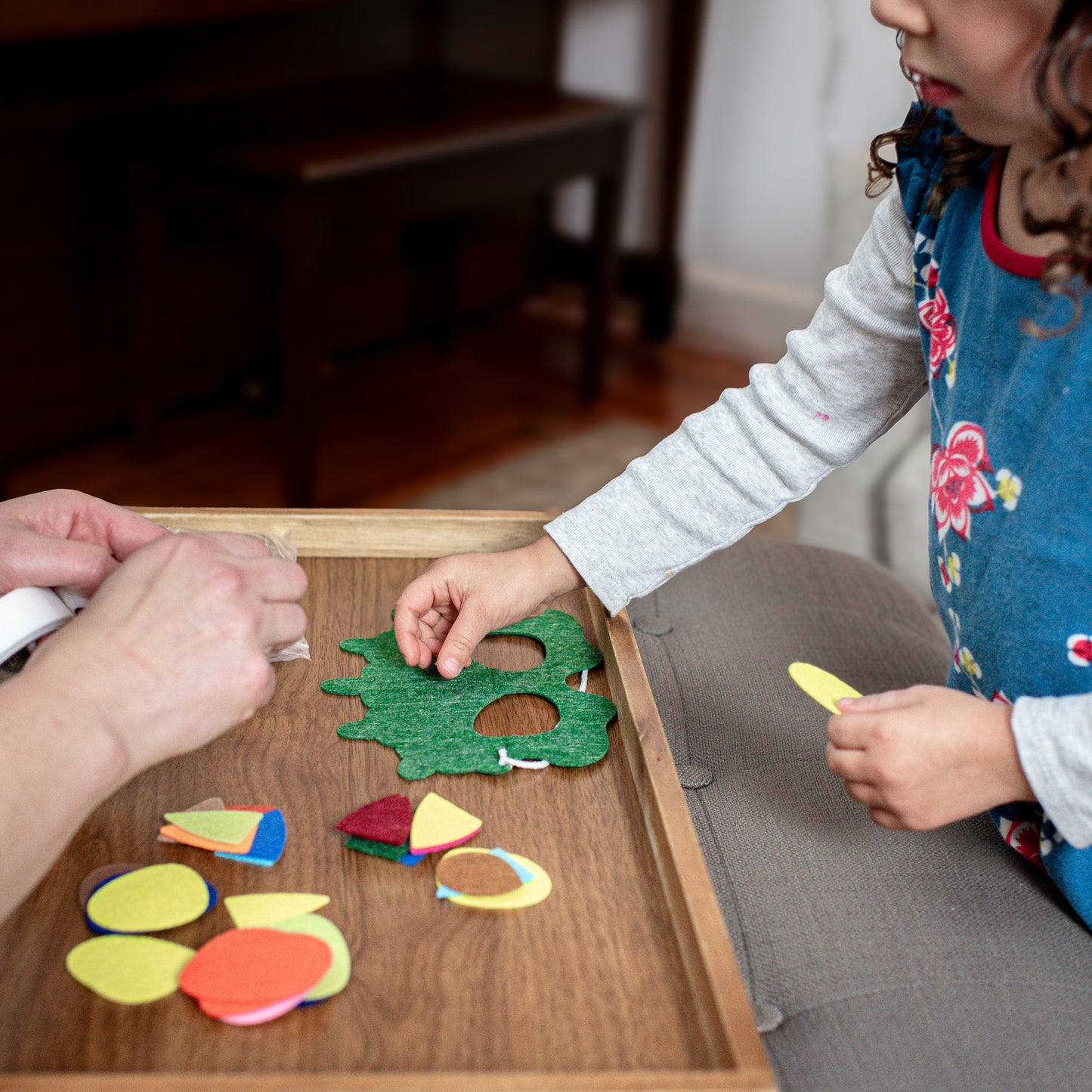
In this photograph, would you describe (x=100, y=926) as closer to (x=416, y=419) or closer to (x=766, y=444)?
(x=766, y=444)

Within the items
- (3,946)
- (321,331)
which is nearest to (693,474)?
(3,946)

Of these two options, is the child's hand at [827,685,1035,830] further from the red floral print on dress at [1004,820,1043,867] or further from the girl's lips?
the girl's lips

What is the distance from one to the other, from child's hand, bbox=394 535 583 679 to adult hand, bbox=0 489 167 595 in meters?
0.15

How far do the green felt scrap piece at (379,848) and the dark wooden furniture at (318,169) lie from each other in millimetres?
1330

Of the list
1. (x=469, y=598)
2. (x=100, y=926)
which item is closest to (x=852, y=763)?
(x=469, y=598)

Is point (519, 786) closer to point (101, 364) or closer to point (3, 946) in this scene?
point (3, 946)

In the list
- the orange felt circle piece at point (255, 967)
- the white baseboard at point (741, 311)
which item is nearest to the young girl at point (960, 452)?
the orange felt circle piece at point (255, 967)

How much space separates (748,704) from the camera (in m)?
0.79

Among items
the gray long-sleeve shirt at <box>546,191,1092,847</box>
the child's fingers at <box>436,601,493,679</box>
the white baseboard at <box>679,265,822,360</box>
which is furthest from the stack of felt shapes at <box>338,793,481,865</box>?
the white baseboard at <box>679,265,822,360</box>

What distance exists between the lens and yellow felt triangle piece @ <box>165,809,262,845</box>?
1.84ft

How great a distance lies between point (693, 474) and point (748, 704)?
0.15m

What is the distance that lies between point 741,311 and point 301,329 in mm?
1259

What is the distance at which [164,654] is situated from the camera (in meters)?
0.50

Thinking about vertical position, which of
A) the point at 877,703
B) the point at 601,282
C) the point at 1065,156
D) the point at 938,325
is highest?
the point at 1065,156
